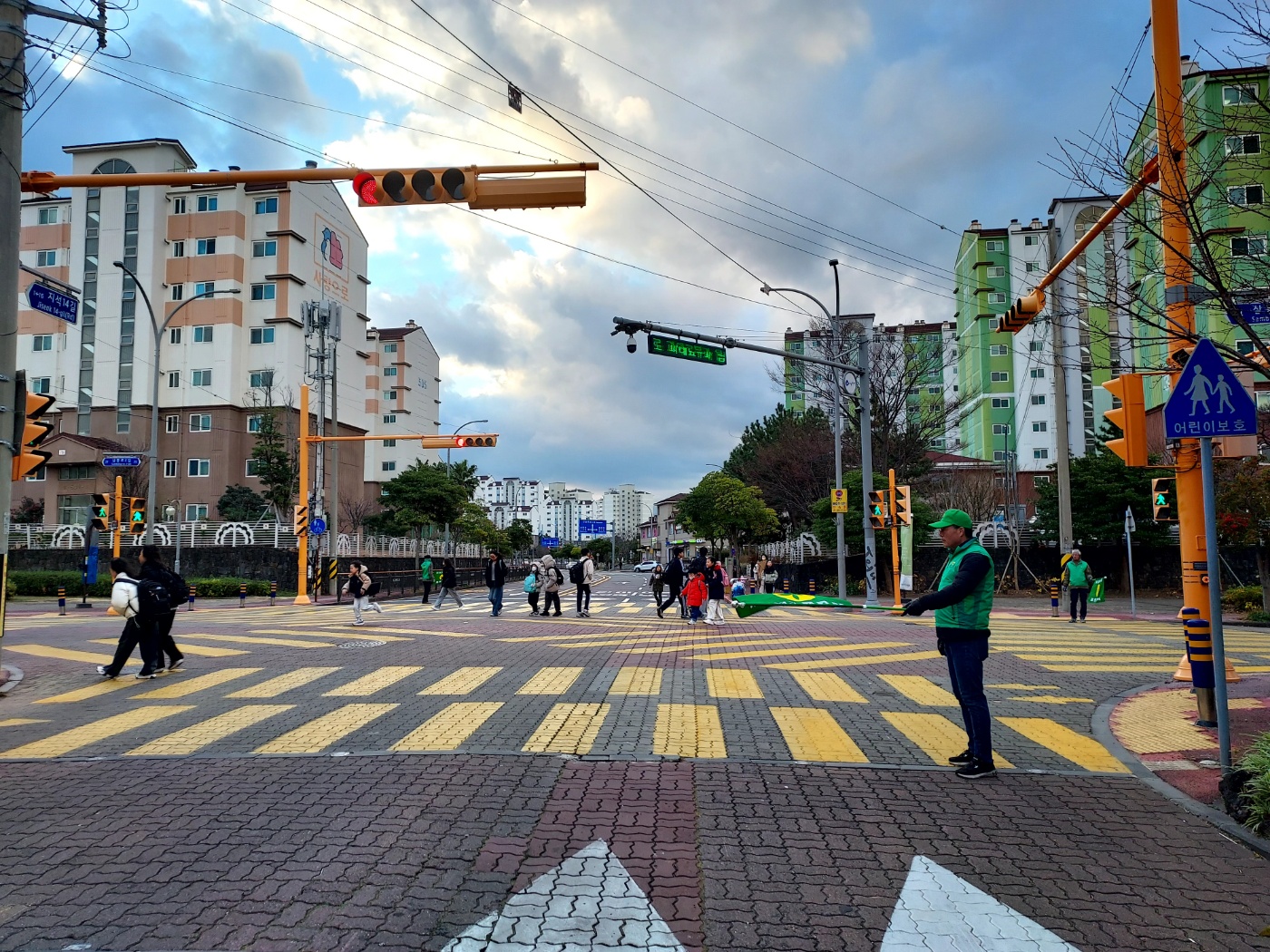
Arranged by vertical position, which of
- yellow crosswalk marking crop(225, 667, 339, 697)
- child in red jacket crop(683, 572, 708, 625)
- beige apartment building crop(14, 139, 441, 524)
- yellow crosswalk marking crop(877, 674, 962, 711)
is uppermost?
beige apartment building crop(14, 139, 441, 524)

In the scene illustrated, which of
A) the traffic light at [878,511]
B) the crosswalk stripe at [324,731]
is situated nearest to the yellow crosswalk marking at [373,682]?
the crosswalk stripe at [324,731]

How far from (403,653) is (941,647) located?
9761 mm

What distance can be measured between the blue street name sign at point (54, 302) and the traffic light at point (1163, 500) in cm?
1666

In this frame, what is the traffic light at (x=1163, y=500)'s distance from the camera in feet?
50.9

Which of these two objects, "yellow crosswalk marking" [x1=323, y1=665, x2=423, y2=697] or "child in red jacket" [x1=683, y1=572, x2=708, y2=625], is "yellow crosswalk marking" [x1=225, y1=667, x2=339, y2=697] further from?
"child in red jacket" [x1=683, y1=572, x2=708, y2=625]

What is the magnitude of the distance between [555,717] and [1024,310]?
851 cm

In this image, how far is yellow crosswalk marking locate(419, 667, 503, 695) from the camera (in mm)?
10398

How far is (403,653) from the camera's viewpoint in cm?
1429

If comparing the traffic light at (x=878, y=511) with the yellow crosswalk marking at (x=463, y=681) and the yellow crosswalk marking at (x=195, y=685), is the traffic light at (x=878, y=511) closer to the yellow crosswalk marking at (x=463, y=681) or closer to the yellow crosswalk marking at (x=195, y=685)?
the yellow crosswalk marking at (x=463, y=681)

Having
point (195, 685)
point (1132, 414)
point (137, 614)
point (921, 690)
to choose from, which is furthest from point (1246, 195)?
point (137, 614)

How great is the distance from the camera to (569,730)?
7.99m

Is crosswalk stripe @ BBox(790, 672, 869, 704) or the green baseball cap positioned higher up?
the green baseball cap

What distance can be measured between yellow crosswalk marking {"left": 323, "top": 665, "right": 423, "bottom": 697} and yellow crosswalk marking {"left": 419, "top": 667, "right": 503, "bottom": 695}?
583 mm

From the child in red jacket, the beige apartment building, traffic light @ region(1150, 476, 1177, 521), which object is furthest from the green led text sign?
the beige apartment building
